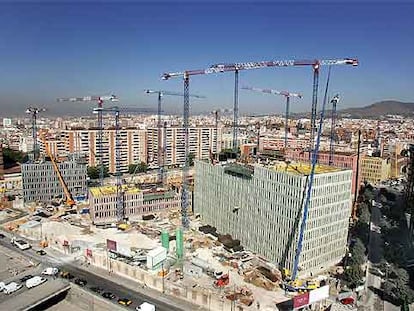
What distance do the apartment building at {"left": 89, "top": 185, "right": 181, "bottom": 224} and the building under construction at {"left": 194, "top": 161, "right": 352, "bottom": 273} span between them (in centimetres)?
897

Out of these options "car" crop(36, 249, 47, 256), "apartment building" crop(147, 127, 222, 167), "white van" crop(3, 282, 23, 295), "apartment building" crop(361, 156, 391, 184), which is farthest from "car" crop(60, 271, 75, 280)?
"apartment building" crop(361, 156, 391, 184)

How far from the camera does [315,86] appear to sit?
1041 inches

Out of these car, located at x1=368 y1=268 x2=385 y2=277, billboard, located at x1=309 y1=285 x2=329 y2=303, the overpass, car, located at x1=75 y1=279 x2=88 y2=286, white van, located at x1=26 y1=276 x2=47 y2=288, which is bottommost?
car, located at x1=368 y1=268 x2=385 y2=277

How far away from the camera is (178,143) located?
58812 millimetres

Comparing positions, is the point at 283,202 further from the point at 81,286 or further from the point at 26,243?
the point at 26,243

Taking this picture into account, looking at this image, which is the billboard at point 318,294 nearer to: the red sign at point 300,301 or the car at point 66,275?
the red sign at point 300,301

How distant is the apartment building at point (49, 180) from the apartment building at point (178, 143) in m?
18.3

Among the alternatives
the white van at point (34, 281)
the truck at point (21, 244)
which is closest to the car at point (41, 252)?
the truck at point (21, 244)

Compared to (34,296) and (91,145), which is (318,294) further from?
(91,145)

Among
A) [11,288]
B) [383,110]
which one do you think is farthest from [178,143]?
[383,110]

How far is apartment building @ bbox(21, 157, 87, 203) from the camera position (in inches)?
1441

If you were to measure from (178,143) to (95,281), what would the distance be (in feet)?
126

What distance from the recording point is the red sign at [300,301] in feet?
57.2

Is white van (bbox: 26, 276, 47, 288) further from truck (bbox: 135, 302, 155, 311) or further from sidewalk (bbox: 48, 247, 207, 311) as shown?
truck (bbox: 135, 302, 155, 311)
